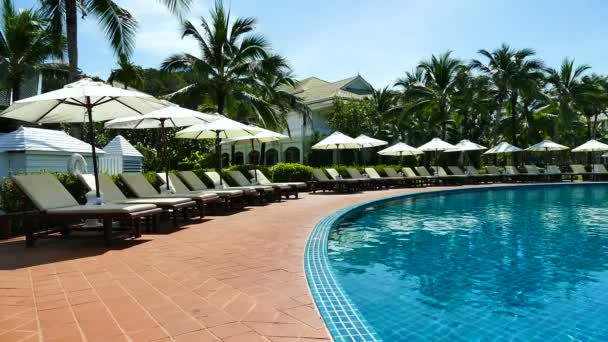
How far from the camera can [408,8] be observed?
1358 cm

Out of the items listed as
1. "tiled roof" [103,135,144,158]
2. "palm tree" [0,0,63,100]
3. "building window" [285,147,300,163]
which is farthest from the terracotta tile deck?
"building window" [285,147,300,163]

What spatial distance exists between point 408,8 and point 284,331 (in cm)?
1288

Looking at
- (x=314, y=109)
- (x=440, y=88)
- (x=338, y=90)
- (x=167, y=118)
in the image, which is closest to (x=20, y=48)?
(x=167, y=118)

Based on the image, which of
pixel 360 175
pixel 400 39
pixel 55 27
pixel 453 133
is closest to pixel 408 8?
pixel 400 39

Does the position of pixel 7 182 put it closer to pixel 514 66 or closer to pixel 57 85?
pixel 514 66

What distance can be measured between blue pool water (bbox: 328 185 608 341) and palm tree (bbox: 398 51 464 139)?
58.8ft

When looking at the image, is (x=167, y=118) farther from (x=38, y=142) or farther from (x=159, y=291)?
(x=38, y=142)

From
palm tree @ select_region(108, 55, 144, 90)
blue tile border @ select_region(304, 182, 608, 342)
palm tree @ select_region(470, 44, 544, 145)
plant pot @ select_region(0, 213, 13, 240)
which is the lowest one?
blue tile border @ select_region(304, 182, 608, 342)

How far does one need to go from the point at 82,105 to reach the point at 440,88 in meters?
24.5

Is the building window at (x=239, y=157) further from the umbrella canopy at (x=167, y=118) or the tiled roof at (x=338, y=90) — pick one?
the umbrella canopy at (x=167, y=118)

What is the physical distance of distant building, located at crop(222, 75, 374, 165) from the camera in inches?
1266

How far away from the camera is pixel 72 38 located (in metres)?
11.7

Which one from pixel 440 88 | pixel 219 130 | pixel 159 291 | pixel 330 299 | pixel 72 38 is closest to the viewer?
pixel 330 299

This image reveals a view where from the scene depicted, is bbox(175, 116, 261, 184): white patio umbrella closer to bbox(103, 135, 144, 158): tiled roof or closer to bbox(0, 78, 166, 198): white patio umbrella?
bbox(0, 78, 166, 198): white patio umbrella
